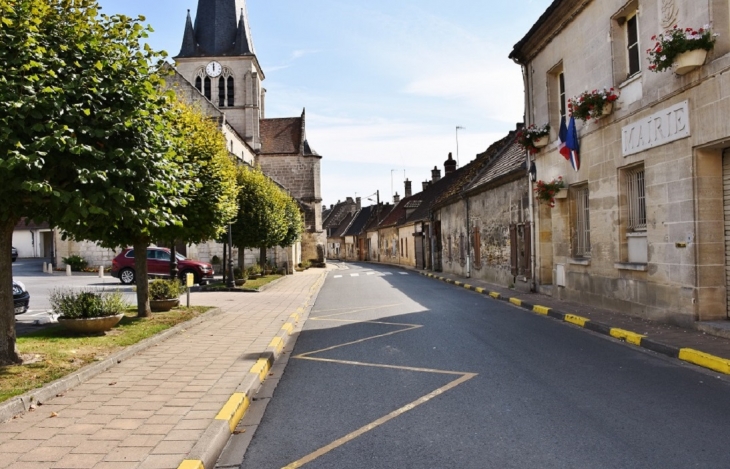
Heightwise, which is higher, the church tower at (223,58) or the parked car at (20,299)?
the church tower at (223,58)

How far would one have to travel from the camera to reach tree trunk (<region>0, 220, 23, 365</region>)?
23.0 ft

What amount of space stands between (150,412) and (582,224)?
11562 millimetres

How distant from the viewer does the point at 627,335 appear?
9016 millimetres

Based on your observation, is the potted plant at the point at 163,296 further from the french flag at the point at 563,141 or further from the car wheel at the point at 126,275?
the car wheel at the point at 126,275

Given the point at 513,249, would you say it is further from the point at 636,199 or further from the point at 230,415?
the point at 230,415

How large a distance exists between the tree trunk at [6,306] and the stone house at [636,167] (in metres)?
9.36

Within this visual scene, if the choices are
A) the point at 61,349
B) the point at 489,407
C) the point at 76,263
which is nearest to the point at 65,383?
the point at 61,349

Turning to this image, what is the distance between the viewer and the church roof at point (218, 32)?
49469 mm

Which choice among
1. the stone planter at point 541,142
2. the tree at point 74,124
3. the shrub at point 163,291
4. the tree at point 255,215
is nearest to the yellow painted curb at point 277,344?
the tree at point 74,124

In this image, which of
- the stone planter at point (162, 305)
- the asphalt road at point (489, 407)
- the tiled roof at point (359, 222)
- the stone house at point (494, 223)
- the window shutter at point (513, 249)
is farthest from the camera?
the tiled roof at point (359, 222)

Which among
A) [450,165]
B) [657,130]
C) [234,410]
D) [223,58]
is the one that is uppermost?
[223,58]

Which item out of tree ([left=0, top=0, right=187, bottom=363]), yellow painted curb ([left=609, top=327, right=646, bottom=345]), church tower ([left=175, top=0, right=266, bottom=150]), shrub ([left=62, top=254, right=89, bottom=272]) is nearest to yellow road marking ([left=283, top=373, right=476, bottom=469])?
yellow painted curb ([left=609, top=327, right=646, bottom=345])

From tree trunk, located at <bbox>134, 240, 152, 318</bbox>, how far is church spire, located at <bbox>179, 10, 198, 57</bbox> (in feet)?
136

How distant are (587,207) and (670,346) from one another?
6.69 metres
